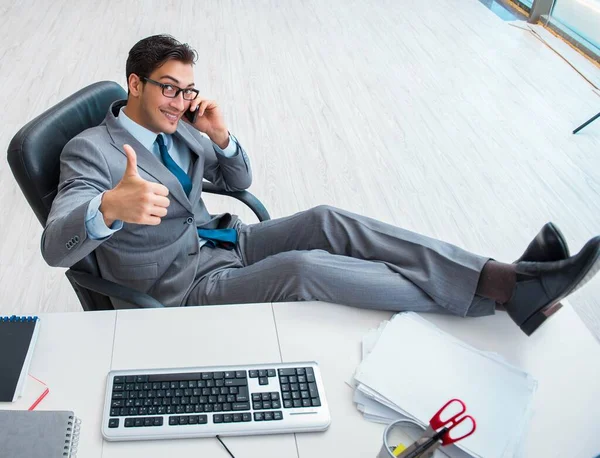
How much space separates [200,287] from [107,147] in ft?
1.58

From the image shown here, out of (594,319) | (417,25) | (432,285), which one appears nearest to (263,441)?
(432,285)

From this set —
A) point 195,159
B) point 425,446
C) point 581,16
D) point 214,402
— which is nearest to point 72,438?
point 214,402

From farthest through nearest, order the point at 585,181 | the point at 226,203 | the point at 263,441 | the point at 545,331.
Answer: the point at 585,181 < the point at 226,203 < the point at 545,331 < the point at 263,441

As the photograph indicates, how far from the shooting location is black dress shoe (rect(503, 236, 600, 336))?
135 centimetres

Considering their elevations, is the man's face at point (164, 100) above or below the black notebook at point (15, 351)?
above

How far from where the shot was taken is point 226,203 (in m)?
2.97

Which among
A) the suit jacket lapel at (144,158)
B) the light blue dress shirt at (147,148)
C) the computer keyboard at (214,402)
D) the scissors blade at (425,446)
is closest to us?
the scissors blade at (425,446)

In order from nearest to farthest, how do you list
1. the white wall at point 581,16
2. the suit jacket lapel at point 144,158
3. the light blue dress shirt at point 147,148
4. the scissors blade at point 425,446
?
1. the scissors blade at point 425,446
2. the light blue dress shirt at point 147,148
3. the suit jacket lapel at point 144,158
4. the white wall at point 581,16

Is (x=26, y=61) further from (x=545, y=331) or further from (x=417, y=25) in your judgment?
(x=545, y=331)

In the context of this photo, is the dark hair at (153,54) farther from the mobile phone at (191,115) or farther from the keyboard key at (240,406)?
the keyboard key at (240,406)

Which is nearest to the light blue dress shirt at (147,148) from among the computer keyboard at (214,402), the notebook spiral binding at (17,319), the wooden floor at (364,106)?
the notebook spiral binding at (17,319)

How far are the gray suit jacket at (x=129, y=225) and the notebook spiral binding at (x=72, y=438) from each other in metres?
0.43

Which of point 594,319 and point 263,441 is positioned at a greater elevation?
point 263,441

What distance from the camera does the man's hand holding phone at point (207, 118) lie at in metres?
1.88
